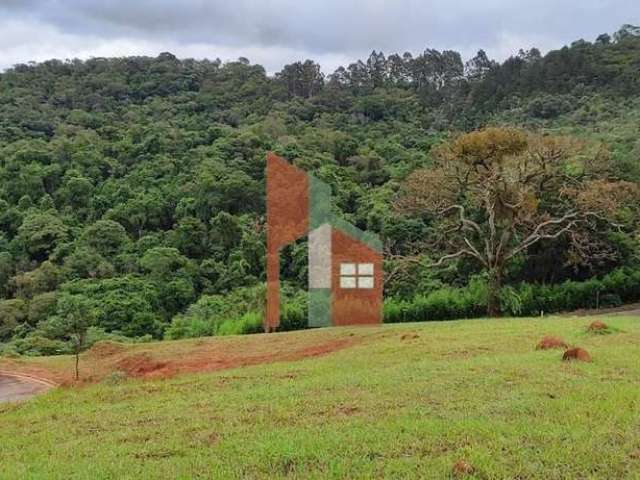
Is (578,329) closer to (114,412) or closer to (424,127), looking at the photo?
(114,412)

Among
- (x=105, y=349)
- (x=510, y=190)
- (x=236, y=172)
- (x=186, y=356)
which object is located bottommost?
(x=105, y=349)

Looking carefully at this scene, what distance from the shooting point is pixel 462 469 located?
4.68 meters

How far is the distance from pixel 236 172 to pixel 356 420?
3184 centimetres

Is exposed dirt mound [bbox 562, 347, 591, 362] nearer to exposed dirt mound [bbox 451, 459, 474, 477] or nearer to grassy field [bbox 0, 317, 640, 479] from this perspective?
grassy field [bbox 0, 317, 640, 479]

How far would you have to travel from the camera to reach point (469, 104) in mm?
→ 56625

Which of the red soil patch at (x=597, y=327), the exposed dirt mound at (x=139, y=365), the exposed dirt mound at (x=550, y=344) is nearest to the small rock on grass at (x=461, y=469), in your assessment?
the exposed dirt mound at (x=550, y=344)

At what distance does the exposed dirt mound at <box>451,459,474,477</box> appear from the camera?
→ 4641 mm

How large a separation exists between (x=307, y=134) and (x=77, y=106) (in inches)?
971

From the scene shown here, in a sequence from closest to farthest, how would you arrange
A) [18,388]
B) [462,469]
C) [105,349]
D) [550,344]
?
[462,469] → [550,344] → [18,388] → [105,349]

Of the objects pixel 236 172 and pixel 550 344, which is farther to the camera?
pixel 236 172

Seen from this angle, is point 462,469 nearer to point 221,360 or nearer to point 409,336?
point 221,360

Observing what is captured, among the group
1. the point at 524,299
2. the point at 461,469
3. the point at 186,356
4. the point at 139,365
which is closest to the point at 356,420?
the point at 461,469

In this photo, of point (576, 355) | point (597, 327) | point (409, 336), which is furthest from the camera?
point (409, 336)

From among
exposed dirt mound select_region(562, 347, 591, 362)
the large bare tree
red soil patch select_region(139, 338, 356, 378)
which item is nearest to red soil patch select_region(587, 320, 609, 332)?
exposed dirt mound select_region(562, 347, 591, 362)
